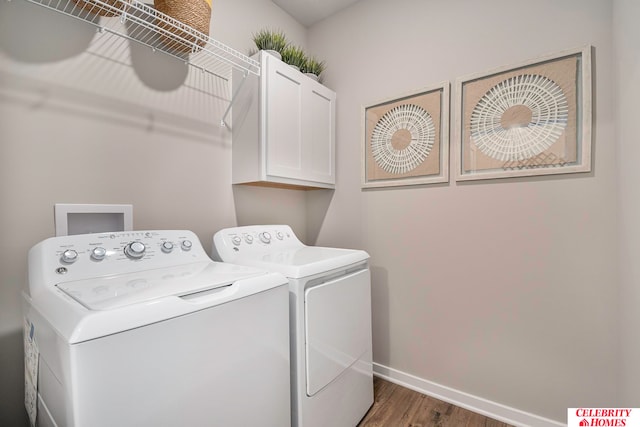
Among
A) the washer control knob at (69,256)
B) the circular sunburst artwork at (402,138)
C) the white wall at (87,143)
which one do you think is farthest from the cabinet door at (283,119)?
the washer control knob at (69,256)

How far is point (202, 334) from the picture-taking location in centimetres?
81

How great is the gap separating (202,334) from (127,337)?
0.19m

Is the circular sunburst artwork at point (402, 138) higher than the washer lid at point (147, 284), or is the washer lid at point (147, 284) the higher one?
the circular sunburst artwork at point (402, 138)

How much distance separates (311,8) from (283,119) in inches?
42.5

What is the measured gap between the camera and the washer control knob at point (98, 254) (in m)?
1.04

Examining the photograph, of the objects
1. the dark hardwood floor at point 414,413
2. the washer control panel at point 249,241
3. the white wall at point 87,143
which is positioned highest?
the white wall at point 87,143

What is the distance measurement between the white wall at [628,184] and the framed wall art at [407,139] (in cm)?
72

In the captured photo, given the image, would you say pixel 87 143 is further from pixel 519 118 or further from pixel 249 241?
pixel 519 118

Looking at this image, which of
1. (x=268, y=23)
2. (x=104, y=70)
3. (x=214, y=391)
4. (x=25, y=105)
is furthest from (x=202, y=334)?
(x=268, y=23)

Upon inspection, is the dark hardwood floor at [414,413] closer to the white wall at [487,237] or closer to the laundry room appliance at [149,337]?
the white wall at [487,237]

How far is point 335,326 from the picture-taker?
53.0 inches

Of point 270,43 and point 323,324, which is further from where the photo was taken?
point 270,43

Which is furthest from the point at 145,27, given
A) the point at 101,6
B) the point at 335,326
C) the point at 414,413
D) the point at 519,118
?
the point at 414,413

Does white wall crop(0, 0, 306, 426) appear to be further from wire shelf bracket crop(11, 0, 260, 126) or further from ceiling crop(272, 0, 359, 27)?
ceiling crop(272, 0, 359, 27)
